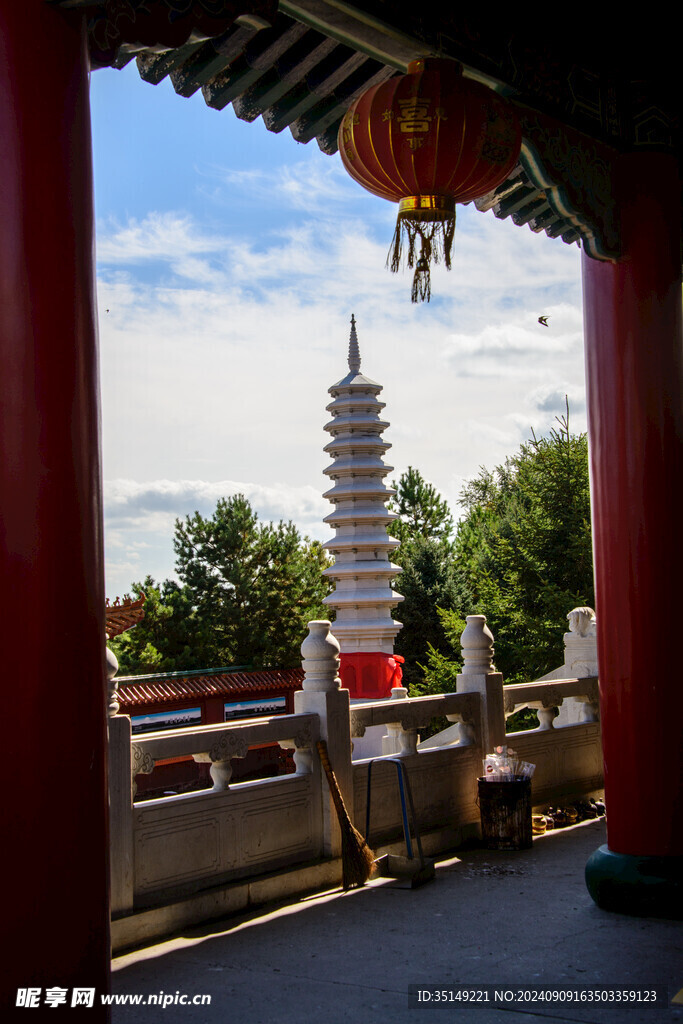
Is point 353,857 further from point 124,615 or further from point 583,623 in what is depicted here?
point 124,615

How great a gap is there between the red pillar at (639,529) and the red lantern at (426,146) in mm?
1172

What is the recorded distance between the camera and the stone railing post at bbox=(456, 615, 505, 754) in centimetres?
638

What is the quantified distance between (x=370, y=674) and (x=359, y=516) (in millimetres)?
2740

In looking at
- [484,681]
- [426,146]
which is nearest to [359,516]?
[484,681]

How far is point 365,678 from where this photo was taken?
1759cm

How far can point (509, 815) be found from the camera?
19.0 feet

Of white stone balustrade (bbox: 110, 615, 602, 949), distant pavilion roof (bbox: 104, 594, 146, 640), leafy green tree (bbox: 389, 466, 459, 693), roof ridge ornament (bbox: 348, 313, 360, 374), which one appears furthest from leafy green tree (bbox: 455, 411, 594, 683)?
white stone balustrade (bbox: 110, 615, 602, 949)

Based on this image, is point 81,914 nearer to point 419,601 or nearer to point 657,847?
point 657,847

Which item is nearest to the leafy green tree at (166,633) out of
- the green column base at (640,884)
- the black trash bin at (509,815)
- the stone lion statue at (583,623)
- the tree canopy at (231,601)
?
the tree canopy at (231,601)

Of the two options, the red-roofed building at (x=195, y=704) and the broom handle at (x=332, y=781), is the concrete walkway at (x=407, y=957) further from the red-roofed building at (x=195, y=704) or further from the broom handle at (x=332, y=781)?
the red-roofed building at (x=195, y=704)

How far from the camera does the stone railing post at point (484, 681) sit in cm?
638

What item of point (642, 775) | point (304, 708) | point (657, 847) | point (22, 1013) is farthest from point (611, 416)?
point (22, 1013)

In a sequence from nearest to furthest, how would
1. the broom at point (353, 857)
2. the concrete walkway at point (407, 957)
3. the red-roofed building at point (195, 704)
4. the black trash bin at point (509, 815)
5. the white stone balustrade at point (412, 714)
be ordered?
1. the concrete walkway at point (407, 957)
2. the broom at point (353, 857)
3. the white stone balustrade at point (412, 714)
4. the black trash bin at point (509, 815)
5. the red-roofed building at point (195, 704)

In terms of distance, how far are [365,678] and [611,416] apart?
13533mm
